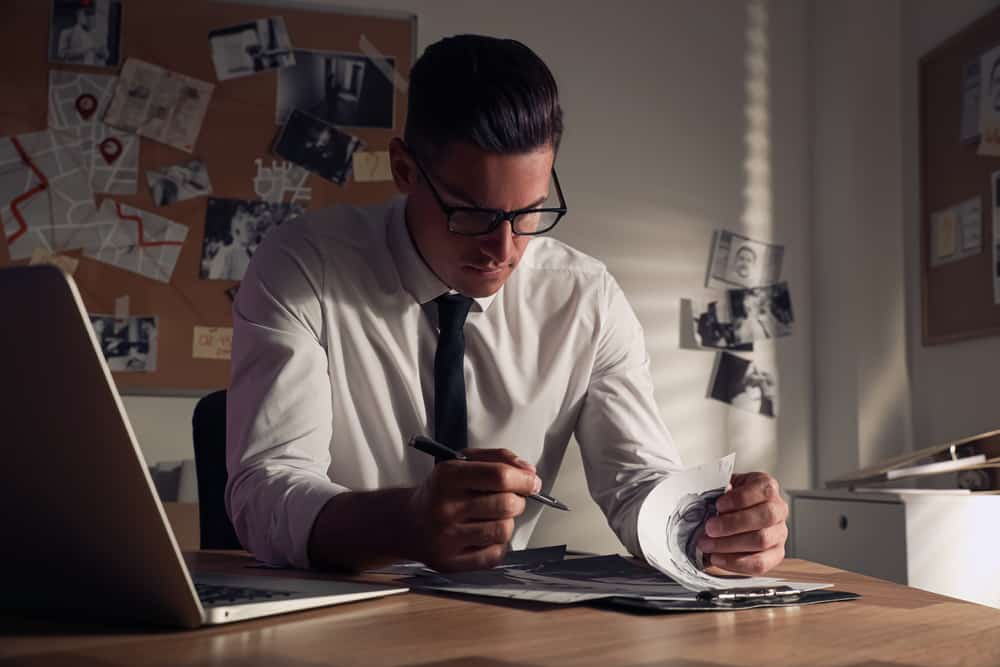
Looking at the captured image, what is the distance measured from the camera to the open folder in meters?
0.79

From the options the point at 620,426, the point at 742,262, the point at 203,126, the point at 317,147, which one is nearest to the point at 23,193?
the point at 203,126

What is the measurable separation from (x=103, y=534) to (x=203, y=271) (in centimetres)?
212

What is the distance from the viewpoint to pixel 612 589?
0.85 m

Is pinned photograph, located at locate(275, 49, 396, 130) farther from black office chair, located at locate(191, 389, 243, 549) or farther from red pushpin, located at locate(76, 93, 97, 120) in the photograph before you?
black office chair, located at locate(191, 389, 243, 549)

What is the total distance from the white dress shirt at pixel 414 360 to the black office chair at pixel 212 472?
218 millimetres

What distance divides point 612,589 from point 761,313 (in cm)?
224

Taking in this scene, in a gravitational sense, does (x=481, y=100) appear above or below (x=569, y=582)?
above

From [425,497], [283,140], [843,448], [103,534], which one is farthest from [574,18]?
[103,534]

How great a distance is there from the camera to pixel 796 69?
3.08 m

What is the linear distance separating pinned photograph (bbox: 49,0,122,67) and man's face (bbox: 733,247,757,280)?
1833 millimetres

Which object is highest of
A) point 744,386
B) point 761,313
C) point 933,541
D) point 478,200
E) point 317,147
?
point 317,147

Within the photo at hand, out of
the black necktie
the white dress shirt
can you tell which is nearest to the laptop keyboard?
the white dress shirt

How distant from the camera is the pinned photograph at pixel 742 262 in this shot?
9.65ft

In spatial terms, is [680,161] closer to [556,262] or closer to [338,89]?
[338,89]
